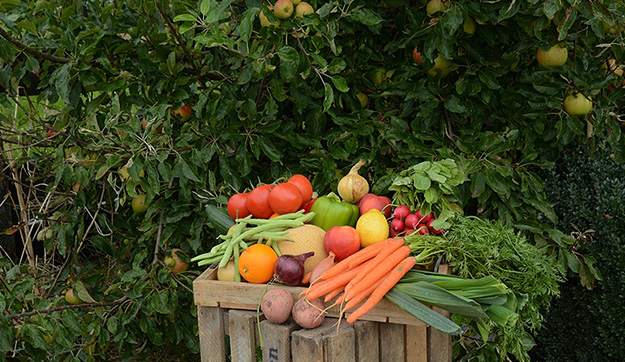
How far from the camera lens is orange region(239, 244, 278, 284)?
6.79ft

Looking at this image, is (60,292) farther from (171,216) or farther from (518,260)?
(518,260)

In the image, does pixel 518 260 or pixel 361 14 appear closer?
pixel 518 260

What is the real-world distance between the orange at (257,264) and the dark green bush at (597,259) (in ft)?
5.31

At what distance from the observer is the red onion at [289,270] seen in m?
2.04

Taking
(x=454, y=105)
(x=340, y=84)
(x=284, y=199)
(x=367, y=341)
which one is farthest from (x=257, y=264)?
(x=454, y=105)

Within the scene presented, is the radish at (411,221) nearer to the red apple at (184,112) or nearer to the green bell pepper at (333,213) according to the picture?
the green bell pepper at (333,213)

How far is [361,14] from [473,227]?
95 centimetres

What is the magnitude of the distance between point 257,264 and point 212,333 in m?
0.29

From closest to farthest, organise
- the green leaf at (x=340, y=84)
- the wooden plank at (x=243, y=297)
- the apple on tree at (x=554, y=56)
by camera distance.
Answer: the wooden plank at (x=243, y=297) → the green leaf at (x=340, y=84) → the apple on tree at (x=554, y=56)

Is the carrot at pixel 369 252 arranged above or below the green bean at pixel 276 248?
above

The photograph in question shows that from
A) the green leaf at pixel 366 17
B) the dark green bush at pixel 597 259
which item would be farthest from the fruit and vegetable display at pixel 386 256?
the dark green bush at pixel 597 259

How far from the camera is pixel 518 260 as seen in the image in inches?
82.2

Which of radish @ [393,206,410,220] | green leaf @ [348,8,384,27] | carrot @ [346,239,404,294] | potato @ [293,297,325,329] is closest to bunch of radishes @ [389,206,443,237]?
radish @ [393,206,410,220]

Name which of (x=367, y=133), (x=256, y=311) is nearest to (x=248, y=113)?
(x=367, y=133)
